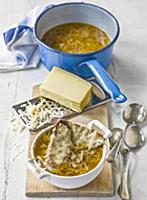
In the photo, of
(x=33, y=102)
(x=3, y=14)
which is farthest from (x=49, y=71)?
(x=3, y=14)

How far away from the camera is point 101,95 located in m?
0.96

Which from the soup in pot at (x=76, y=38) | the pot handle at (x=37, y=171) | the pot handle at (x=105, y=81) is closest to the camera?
the pot handle at (x=37, y=171)

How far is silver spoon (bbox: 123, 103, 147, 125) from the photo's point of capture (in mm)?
923

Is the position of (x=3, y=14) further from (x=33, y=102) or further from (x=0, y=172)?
(x=0, y=172)

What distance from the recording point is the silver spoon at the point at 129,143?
2.61ft

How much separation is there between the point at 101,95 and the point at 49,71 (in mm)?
141

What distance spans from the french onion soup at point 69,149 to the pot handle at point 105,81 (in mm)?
107

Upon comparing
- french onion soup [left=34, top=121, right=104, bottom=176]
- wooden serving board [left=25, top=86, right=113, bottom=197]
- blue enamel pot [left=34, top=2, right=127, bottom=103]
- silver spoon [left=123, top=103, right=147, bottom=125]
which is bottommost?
wooden serving board [left=25, top=86, right=113, bottom=197]

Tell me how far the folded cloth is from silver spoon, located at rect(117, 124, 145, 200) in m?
0.29

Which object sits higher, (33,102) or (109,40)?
Answer: (109,40)

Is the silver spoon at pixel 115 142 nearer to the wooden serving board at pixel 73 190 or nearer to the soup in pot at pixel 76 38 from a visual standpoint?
the wooden serving board at pixel 73 190

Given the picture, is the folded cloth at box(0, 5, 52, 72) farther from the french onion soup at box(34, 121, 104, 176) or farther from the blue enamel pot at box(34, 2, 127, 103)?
the french onion soup at box(34, 121, 104, 176)

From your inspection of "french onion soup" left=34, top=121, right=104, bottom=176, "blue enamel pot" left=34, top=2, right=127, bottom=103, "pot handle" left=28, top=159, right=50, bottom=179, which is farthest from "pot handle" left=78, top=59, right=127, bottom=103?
"pot handle" left=28, top=159, right=50, bottom=179

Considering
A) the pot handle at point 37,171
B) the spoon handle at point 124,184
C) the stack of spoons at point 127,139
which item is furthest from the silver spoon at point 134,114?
the pot handle at point 37,171
